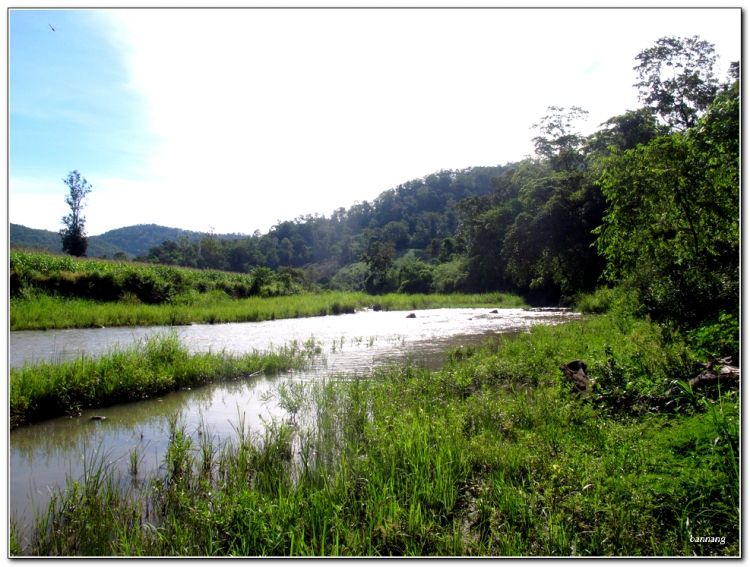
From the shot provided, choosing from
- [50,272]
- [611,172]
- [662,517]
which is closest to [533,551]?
[662,517]

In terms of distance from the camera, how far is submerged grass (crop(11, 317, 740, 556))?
9.88ft

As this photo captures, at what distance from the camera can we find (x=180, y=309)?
824 inches

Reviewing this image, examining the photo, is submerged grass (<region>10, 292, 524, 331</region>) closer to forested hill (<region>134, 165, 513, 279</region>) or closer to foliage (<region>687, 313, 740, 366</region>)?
foliage (<region>687, 313, 740, 366</region>)

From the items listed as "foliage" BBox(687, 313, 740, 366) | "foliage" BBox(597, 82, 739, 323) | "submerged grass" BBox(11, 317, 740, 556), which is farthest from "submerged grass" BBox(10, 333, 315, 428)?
"foliage" BBox(597, 82, 739, 323)

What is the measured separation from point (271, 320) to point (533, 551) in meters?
21.0

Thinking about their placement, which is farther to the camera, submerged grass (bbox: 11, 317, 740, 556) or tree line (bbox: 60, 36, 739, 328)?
tree line (bbox: 60, 36, 739, 328)

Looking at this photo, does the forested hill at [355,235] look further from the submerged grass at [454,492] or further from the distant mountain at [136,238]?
the submerged grass at [454,492]

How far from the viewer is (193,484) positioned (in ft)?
13.5

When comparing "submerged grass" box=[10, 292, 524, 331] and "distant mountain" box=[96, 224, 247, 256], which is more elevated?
"distant mountain" box=[96, 224, 247, 256]

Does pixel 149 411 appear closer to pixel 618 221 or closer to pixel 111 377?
pixel 111 377

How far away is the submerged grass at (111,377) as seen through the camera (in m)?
6.56

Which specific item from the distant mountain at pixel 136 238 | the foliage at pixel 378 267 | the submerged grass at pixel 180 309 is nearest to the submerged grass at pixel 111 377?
the submerged grass at pixel 180 309

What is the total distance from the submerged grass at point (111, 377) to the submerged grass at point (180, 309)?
950 cm

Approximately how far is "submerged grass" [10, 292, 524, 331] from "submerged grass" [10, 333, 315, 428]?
9.50m
